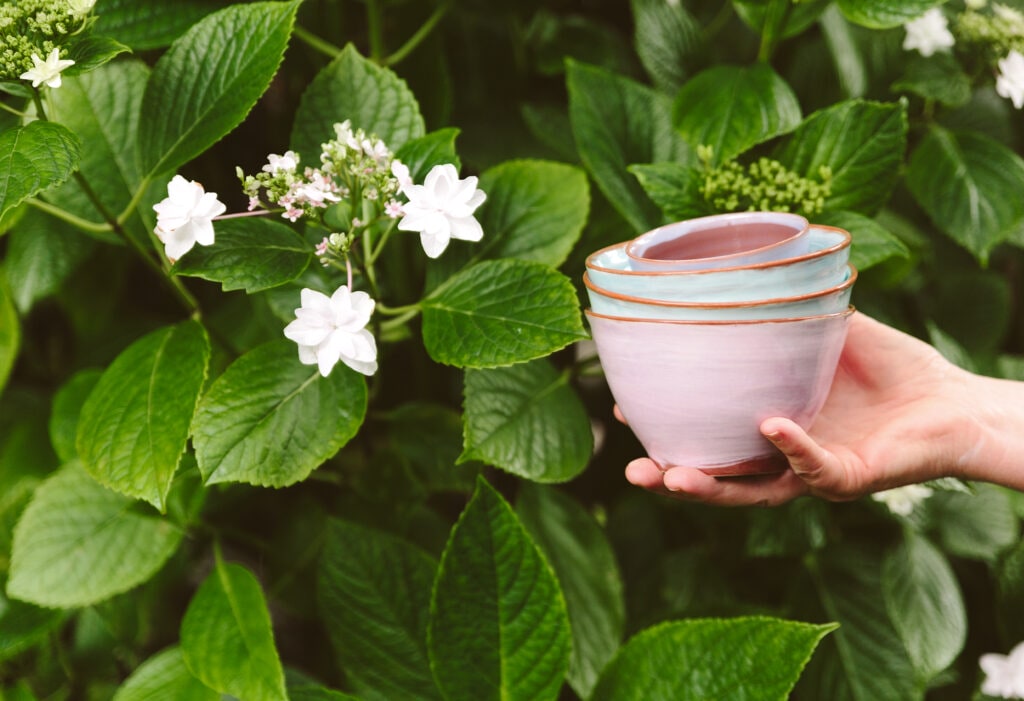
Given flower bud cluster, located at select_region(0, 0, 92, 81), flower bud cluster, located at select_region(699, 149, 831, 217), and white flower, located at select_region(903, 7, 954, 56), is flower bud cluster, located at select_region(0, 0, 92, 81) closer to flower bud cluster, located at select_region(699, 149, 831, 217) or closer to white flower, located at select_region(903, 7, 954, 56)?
flower bud cluster, located at select_region(699, 149, 831, 217)

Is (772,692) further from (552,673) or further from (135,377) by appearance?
(135,377)

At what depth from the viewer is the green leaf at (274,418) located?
655 millimetres

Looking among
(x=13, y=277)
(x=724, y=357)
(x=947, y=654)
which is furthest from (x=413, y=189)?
(x=947, y=654)

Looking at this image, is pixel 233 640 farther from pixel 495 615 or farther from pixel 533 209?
pixel 533 209

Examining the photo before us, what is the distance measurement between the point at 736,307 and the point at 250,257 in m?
0.38

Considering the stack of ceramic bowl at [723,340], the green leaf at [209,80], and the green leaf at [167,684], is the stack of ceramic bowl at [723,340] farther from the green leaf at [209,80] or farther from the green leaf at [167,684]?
the green leaf at [167,684]

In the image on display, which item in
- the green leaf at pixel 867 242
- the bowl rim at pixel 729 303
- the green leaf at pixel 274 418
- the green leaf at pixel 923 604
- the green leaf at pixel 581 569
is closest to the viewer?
the bowl rim at pixel 729 303

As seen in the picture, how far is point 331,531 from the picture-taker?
0.78 meters

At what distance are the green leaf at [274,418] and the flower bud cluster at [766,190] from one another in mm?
372

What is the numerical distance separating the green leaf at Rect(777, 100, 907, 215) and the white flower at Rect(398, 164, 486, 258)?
15.2 inches

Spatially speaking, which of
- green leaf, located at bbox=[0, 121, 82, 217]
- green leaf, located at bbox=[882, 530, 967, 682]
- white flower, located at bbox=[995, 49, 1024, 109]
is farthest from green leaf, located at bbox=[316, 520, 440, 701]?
white flower, located at bbox=[995, 49, 1024, 109]

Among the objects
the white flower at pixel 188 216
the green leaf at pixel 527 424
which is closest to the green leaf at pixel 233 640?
the green leaf at pixel 527 424

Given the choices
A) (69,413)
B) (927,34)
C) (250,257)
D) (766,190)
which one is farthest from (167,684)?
(927,34)

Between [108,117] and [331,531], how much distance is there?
18.8 inches
